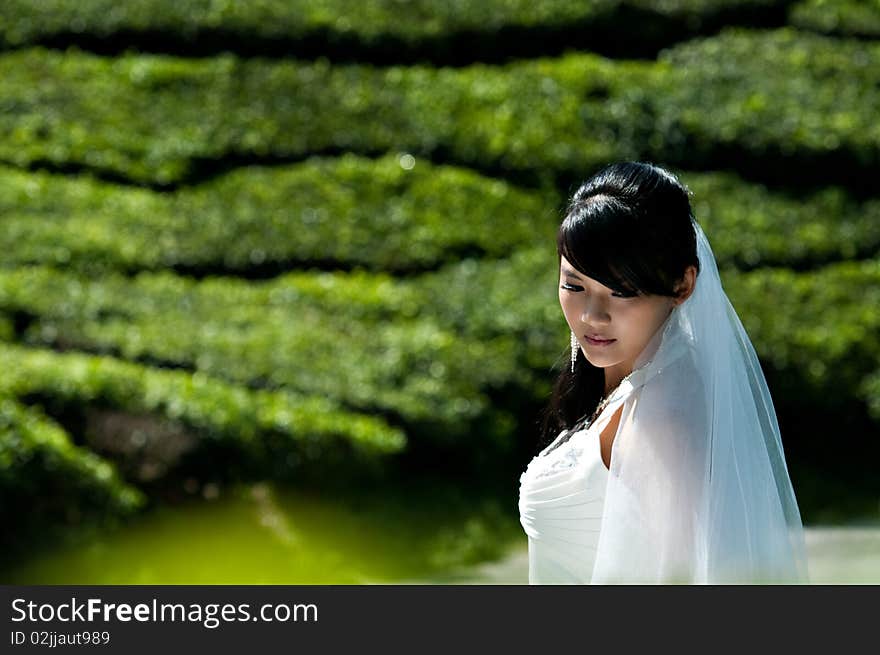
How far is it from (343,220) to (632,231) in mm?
5671

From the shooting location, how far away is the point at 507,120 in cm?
830

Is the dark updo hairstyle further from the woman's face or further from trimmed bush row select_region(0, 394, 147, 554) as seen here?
trimmed bush row select_region(0, 394, 147, 554)

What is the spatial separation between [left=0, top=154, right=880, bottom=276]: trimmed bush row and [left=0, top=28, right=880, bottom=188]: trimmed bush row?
27 centimetres

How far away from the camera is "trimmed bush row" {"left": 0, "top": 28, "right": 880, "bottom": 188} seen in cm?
813

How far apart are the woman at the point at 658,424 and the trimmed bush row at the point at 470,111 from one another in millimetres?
5938

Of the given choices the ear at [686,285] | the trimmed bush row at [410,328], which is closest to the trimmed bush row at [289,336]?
the trimmed bush row at [410,328]

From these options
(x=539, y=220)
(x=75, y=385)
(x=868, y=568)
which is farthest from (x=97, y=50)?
(x=868, y=568)

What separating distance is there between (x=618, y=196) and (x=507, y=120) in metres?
6.43

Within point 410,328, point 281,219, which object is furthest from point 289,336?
point 281,219

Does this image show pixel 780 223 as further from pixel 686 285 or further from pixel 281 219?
pixel 686 285

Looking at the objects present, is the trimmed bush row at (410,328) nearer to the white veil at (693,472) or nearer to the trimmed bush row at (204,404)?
the trimmed bush row at (204,404)

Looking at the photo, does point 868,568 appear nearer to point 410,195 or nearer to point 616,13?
point 410,195

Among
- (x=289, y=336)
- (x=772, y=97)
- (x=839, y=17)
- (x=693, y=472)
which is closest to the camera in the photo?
(x=693, y=472)

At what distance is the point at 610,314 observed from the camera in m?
2.05
